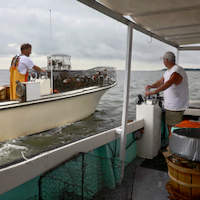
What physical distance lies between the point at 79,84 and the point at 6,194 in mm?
6348

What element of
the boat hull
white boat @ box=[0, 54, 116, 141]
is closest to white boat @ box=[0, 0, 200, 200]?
white boat @ box=[0, 54, 116, 141]

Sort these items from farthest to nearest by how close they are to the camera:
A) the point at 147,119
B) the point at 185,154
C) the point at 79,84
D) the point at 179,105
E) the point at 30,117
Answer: the point at 79,84
the point at 30,117
the point at 147,119
the point at 179,105
the point at 185,154

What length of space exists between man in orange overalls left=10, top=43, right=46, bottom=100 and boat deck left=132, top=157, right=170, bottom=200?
3.34m

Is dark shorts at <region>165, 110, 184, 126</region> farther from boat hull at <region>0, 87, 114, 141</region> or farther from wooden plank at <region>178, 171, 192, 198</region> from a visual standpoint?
boat hull at <region>0, 87, 114, 141</region>

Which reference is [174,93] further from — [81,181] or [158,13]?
[81,181]

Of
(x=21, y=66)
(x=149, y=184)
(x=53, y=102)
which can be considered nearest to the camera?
(x=149, y=184)

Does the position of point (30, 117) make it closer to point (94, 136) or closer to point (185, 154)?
point (94, 136)

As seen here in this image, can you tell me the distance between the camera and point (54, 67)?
273 inches

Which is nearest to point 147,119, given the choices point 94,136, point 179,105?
point 179,105

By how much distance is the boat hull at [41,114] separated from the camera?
5.16 m

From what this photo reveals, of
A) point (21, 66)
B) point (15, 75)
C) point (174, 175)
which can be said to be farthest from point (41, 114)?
point (174, 175)

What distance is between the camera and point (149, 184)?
2.38 metres

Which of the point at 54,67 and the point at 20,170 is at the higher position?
the point at 54,67

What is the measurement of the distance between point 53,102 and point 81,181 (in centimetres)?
439
